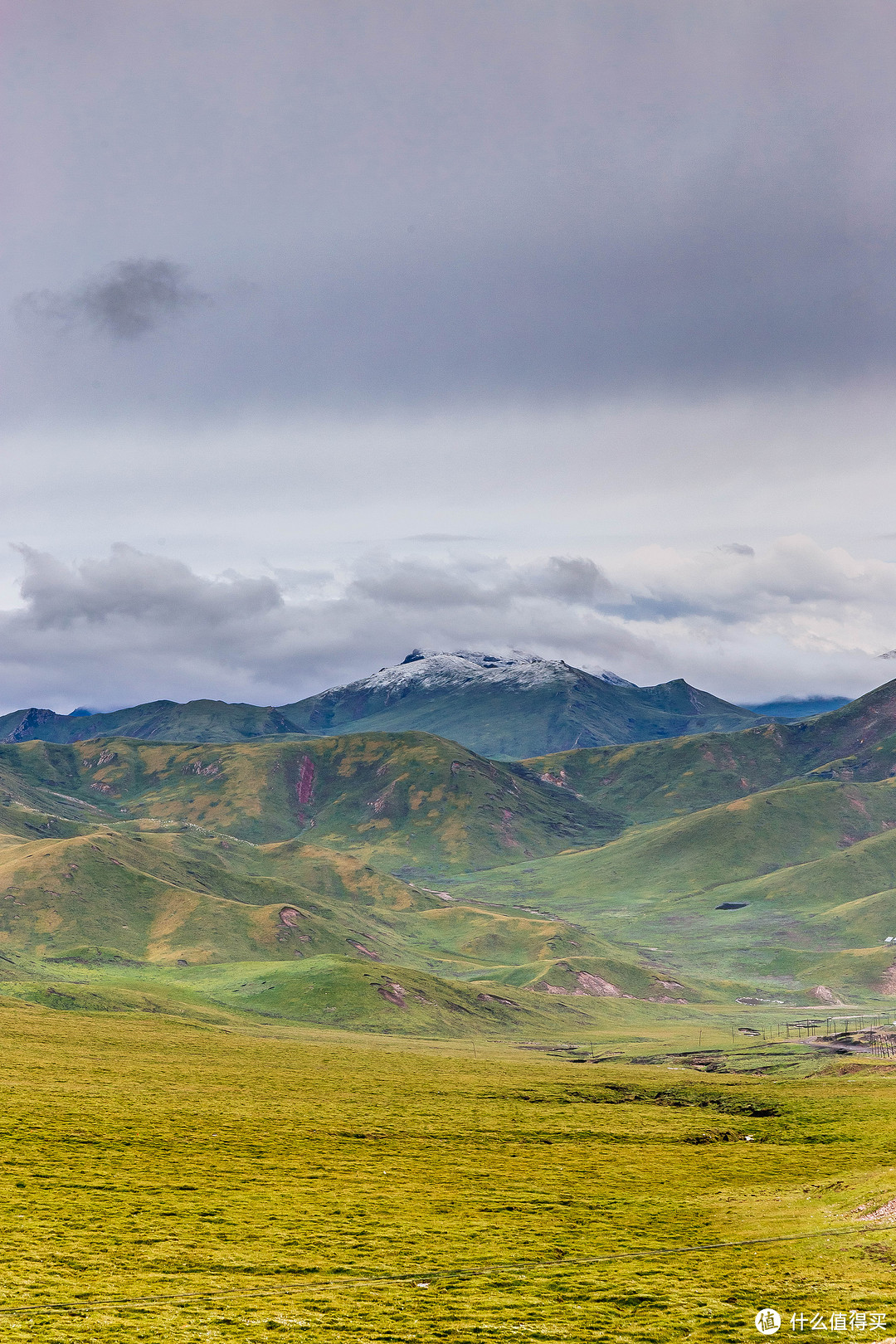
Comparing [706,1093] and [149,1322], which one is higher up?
[149,1322]

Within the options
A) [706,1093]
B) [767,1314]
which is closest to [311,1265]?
[767,1314]

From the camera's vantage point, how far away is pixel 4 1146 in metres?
76.6

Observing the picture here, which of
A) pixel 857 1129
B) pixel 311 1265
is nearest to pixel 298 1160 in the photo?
pixel 311 1265

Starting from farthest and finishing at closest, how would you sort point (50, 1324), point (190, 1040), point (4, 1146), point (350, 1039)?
point (350, 1039)
point (190, 1040)
point (4, 1146)
point (50, 1324)

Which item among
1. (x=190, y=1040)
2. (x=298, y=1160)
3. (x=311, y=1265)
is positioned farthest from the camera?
(x=190, y=1040)

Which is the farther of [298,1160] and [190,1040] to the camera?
[190,1040]

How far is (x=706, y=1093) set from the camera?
133875 mm

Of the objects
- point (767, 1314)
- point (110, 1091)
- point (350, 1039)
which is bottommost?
point (350, 1039)

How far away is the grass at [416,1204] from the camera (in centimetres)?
4462

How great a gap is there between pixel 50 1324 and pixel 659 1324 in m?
24.6

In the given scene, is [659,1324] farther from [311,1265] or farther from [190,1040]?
[190,1040]

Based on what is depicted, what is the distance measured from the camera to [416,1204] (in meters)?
69.2

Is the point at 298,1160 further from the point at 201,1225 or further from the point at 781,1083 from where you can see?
the point at 781,1083

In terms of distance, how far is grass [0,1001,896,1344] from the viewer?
44.6 m
